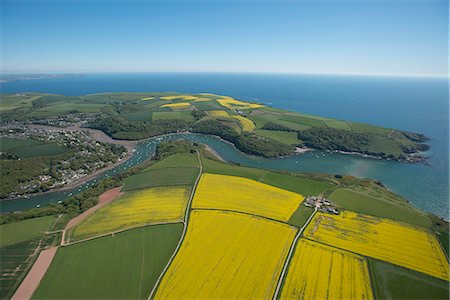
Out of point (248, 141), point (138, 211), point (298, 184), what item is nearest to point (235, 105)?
point (248, 141)

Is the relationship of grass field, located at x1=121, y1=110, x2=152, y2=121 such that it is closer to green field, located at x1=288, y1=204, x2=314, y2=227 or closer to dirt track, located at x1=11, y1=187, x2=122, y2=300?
dirt track, located at x1=11, y1=187, x2=122, y2=300

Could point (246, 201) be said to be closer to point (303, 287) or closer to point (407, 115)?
point (303, 287)

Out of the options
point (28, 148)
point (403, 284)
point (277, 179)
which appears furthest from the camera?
point (28, 148)

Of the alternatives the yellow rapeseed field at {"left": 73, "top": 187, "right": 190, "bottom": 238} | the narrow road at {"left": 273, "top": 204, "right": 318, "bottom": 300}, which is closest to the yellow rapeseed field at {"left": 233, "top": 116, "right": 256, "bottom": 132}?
the yellow rapeseed field at {"left": 73, "top": 187, "right": 190, "bottom": 238}

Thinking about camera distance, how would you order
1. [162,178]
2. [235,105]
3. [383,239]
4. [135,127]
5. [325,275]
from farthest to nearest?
[235,105], [135,127], [162,178], [383,239], [325,275]

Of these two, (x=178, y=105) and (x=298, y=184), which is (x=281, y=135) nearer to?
(x=298, y=184)

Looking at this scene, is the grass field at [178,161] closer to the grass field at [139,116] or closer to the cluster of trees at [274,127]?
the cluster of trees at [274,127]
